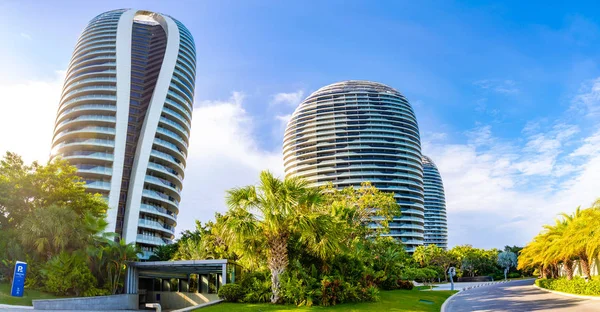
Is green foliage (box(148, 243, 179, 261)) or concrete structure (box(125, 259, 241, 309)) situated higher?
green foliage (box(148, 243, 179, 261))

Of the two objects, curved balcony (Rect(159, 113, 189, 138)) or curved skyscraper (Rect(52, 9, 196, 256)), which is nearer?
curved skyscraper (Rect(52, 9, 196, 256))

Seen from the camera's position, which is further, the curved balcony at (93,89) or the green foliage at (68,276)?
the curved balcony at (93,89)

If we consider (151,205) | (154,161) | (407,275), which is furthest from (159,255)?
(407,275)

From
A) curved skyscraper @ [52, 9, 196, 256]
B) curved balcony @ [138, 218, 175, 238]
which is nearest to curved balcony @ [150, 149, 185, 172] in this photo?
curved skyscraper @ [52, 9, 196, 256]

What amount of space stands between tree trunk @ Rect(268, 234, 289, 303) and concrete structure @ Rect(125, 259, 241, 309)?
194 inches

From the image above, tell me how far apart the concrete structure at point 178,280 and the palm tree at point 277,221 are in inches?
209

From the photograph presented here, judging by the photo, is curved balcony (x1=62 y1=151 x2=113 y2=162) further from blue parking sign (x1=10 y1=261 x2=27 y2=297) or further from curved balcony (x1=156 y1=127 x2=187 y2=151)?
blue parking sign (x1=10 y1=261 x2=27 y2=297)

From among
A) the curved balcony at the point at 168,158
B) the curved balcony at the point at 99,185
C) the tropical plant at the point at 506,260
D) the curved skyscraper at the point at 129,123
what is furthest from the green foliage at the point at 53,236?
the tropical plant at the point at 506,260

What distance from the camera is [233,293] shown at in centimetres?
2530

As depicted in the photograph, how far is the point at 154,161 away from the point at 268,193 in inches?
2251

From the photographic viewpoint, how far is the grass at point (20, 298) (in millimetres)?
24141

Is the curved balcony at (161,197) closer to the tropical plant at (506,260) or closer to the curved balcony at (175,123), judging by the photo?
the curved balcony at (175,123)

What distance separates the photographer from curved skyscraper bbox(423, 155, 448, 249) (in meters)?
186

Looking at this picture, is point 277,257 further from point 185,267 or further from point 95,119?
point 95,119
